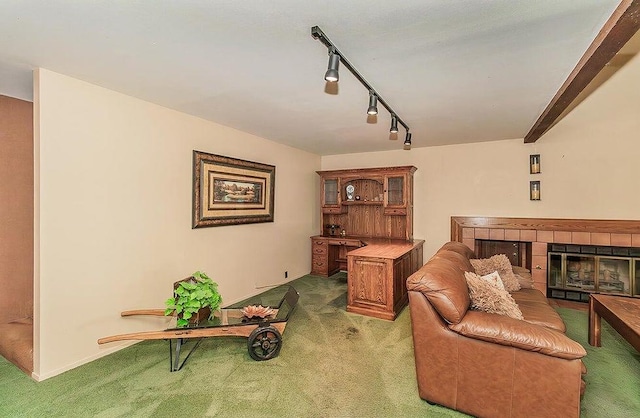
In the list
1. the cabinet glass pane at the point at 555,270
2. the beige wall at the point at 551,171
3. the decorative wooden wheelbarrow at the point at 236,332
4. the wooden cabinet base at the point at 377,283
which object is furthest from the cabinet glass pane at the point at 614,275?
the decorative wooden wheelbarrow at the point at 236,332

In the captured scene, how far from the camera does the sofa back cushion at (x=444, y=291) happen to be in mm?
1860

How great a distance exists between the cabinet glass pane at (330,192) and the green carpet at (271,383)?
9.55 ft

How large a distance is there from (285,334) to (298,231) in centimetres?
244

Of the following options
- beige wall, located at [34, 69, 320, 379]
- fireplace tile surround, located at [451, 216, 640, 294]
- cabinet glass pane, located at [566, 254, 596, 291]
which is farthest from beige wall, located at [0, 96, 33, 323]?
cabinet glass pane, located at [566, 254, 596, 291]

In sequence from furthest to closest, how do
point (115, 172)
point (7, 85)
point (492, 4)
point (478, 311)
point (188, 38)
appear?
1. point (115, 172)
2. point (7, 85)
3. point (478, 311)
4. point (188, 38)
5. point (492, 4)

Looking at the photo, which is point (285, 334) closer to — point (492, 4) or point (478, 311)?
point (478, 311)

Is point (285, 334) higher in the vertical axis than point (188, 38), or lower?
lower

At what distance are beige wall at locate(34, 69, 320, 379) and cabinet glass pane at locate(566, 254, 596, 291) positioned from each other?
4.75 meters

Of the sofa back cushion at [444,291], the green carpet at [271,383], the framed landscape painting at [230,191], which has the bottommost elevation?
the green carpet at [271,383]

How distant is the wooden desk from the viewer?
2.08 meters

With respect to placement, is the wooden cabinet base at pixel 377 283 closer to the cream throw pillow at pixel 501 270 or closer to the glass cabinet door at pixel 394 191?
the cream throw pillow at pixel 501 270

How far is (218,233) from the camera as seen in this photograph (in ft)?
12.0

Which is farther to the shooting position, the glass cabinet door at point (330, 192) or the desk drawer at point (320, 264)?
the glass cabinet door at point (330, 192)

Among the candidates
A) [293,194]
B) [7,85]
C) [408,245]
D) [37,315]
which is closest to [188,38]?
[7,85]
